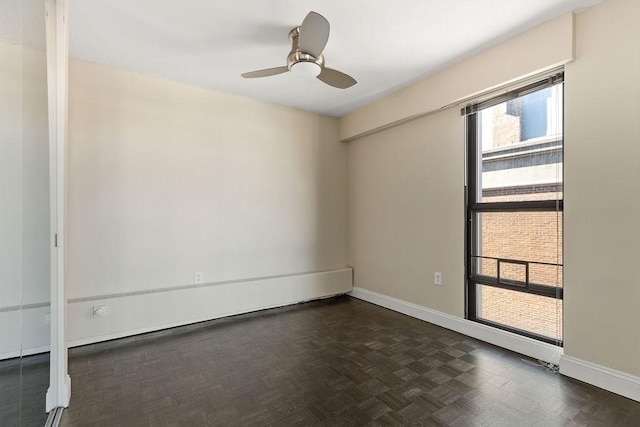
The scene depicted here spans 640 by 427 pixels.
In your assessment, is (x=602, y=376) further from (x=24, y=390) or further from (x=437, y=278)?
(x=24, y=390)

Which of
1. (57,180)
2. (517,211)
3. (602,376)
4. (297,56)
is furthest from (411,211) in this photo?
(57,180)

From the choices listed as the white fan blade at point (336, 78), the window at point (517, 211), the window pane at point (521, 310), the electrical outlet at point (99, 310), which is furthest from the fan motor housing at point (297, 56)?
the electrical outlet at point (99, 310)

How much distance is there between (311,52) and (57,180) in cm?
170

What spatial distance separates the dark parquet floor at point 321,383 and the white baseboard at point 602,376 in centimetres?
5

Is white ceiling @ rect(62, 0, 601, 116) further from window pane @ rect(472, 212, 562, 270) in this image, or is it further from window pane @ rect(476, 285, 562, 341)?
window pane @ rect(476, 285, 562, 341)

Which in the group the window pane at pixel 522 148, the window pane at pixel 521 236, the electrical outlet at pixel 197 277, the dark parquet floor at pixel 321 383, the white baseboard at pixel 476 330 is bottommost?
the dark parquet floor at pixel 321 383

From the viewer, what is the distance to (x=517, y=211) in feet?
8.39

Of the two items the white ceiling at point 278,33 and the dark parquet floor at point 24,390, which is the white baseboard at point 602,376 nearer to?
the white ceiling at point 278,33

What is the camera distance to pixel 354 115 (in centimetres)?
405

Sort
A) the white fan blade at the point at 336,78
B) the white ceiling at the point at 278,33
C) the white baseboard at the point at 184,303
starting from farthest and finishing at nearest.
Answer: the white baseboard at the point at 184,303, the white fan blade at the point at 336,78, the white ceiling at the point at 278,33

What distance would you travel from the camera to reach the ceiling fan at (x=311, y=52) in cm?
177

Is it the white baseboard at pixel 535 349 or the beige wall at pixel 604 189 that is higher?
the beige wall at pixel 604 189

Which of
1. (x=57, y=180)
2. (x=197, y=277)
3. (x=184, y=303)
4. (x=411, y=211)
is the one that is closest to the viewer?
(x=57, y=180)

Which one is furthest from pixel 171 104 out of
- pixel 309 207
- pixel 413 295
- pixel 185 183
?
pixel 413 295
